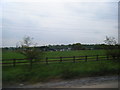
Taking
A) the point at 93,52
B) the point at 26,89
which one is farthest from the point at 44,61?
the point at 93,52

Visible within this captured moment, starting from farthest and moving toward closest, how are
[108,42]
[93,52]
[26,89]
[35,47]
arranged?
[93,52]
[108,42]
[35,47]
[26,89]

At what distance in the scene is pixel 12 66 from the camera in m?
8.01

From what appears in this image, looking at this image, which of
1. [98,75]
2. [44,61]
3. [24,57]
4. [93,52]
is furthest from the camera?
[93,52]

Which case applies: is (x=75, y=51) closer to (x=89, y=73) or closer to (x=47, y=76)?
(x=89, y=73)

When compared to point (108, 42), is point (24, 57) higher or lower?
lower

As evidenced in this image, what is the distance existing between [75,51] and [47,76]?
7.78m

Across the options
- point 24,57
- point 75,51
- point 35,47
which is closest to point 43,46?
point 35,47

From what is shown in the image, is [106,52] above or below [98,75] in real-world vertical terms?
above

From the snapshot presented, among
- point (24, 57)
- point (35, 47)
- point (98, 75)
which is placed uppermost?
point (35, 47)

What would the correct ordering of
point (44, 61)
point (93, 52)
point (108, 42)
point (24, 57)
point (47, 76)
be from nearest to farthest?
point (47, 76) → point (24, 57) → point (44, 61) → point (108, 42) → point (93, 52)

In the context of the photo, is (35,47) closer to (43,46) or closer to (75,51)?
(43,46)

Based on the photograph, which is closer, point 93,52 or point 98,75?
point 98,75

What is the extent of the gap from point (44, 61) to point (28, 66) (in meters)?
1.40

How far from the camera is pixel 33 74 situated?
21.4 ft
